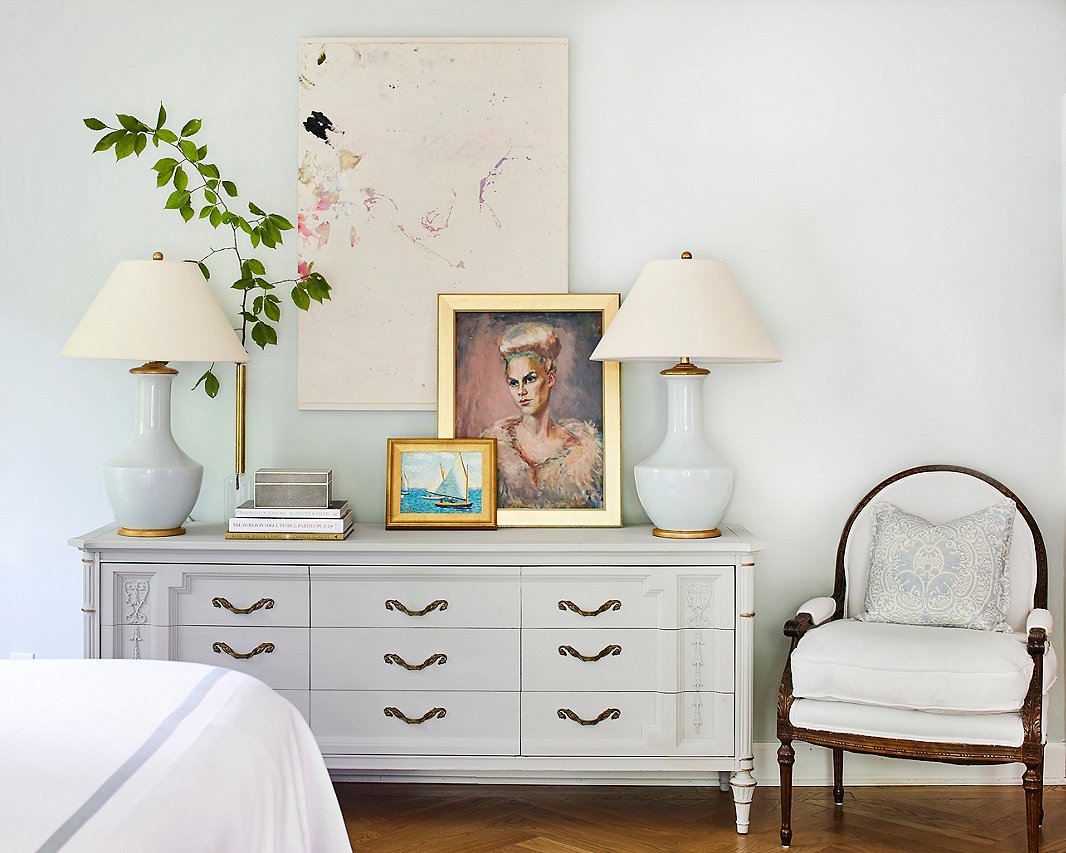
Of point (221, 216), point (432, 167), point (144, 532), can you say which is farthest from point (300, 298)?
point (144, 532)

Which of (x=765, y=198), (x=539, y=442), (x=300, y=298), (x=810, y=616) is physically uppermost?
(x=765, y=198)

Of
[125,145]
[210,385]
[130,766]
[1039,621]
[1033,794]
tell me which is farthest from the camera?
[210,385]

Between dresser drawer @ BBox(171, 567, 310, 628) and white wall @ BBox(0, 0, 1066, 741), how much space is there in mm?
470

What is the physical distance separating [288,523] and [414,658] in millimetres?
514

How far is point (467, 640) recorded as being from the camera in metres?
2.68

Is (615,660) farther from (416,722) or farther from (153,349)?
(153,349)

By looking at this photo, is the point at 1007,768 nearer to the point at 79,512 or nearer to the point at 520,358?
the point at 520,358

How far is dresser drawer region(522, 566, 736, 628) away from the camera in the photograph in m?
2.67

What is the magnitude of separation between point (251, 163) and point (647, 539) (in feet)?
5.57

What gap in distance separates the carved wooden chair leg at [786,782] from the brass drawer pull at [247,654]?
1.42 m

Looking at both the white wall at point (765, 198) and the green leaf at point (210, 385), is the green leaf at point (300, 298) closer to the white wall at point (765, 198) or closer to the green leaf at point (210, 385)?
the white wall at point (765, 198)

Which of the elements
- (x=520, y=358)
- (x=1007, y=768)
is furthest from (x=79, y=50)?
(x=1007, y=768)

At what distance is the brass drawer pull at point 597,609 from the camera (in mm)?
2672

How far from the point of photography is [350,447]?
10.1 feet
